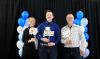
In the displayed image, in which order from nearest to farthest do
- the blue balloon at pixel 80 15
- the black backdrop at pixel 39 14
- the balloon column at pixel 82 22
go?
the balloon column at pixel 82 22, the blue balloon at pixel 80 15, the black backdrop at pixel 39 14

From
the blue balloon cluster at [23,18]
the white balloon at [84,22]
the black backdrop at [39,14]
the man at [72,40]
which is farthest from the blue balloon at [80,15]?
the blue balloon cluster at [23,18]

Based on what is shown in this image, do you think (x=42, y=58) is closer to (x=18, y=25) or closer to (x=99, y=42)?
(x=18, y=25)

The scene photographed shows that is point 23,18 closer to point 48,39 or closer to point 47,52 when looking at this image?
point 48,39

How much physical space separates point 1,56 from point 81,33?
2.25m

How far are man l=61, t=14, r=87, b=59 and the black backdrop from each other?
44.0 inches

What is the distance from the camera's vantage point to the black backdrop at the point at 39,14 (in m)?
5.33

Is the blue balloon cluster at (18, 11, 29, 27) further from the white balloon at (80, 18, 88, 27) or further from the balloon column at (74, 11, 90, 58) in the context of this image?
the white balloon at (80, 18, 88, 27)

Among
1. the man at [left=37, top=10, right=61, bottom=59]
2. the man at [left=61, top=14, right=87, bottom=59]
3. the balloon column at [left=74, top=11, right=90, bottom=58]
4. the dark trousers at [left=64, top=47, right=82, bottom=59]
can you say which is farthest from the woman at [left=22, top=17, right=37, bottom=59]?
the balloon column at [left=74, top=11, right=90, bottom=58]

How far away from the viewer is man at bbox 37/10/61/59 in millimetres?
4066

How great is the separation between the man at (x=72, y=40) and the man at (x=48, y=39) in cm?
16

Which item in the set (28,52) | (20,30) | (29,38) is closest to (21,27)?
(20,30)

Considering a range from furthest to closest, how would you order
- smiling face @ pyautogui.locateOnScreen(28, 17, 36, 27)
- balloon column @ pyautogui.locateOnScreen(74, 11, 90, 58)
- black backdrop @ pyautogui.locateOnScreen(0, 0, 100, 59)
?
1. black backdrop @ pyautogui.locateOnScreen(0, 0, 100, 59)
2. balloon column @ pyautogui.locateOnScreen(74, 11, 90, 58)
3. smiling face @ pyautogui.locateOnScreen(28, 17, 36, 27)

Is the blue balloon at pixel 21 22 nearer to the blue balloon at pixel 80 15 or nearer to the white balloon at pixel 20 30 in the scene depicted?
the white balloon at pixel 20 30

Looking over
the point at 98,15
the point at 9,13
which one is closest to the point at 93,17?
the point at 98,15
